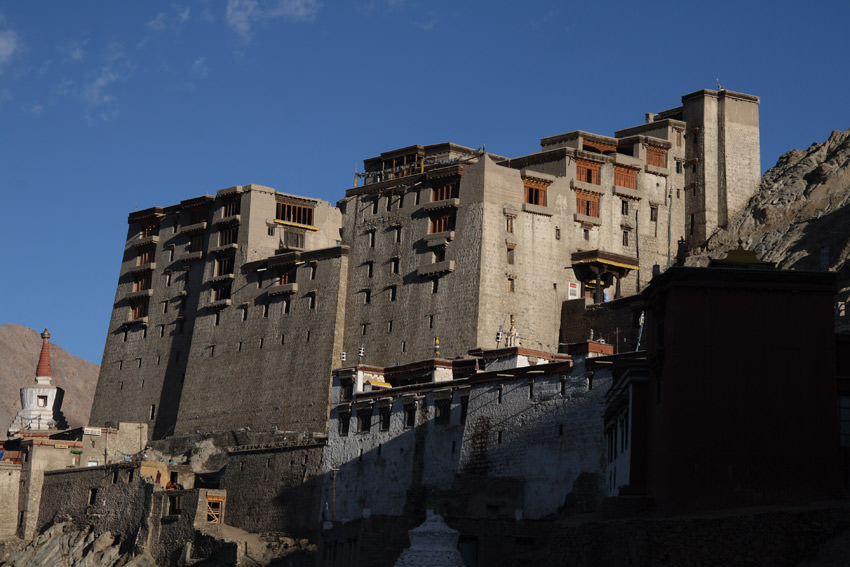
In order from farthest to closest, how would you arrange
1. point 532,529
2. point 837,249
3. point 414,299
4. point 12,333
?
point 12,333 → point 414,299 → point 837,249 → point 532,529

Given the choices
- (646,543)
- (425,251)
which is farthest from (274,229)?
(646,543)

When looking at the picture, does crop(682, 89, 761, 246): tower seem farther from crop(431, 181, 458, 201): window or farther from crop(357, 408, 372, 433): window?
crop(357, 408, 372, 433): window

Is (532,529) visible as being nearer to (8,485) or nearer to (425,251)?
(425,251)

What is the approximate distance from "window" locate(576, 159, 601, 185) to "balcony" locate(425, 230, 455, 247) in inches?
324

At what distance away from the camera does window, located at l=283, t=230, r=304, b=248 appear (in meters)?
83.0

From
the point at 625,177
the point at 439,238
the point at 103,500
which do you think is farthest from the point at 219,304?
the point at 625,177

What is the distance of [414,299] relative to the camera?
74.2 metres

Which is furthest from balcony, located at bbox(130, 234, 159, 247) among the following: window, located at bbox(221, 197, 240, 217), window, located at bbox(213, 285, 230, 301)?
window, located at bbox(213, 285, 230, 301)

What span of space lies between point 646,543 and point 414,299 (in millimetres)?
42073

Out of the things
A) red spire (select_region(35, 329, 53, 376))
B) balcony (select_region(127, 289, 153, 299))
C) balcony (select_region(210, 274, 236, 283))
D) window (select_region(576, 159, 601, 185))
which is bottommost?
red spire (select_region(35, 329, 53, 376))

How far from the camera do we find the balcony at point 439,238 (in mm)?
73625

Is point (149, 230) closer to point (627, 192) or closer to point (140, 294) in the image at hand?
point (140, 294)

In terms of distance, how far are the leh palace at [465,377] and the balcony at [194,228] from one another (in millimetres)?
150

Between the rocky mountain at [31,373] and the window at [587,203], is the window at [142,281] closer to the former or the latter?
the window at [587,203]
